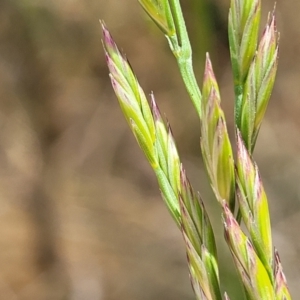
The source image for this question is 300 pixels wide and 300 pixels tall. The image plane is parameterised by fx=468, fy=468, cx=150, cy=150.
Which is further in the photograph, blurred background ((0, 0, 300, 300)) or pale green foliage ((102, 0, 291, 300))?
blurred background ((0, 0, 300, 300))

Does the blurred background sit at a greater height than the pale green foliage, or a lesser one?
greater

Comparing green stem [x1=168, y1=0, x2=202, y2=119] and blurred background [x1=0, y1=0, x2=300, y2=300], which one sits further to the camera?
blurred background [x1=0, y1=0, x2=300, y2=300]

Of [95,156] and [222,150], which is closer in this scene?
[222,150]

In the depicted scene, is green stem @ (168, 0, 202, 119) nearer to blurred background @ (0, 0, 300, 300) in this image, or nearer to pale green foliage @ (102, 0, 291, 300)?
pale green foliage @ (102, 0, 291, 300)

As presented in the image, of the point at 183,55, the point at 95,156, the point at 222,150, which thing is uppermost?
the point at 95,156

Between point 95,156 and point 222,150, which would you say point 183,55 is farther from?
point 95,156

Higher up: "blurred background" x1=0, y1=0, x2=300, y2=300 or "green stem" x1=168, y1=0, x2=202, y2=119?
"blurred background" x1=0, y1=0, x2=300, y2=300

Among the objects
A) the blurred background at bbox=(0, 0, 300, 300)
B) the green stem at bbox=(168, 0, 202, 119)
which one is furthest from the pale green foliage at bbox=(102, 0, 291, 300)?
the blurred background at bbox=(0, 0, 300, 300)

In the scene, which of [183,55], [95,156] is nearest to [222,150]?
[183,55]

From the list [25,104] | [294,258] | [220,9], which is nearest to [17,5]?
[25,104]
